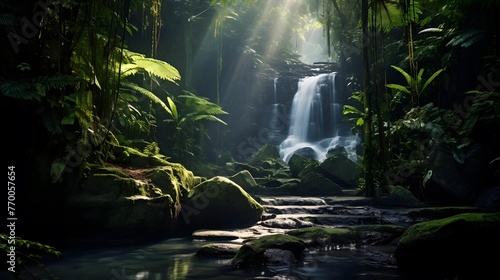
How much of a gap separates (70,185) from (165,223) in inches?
66.2

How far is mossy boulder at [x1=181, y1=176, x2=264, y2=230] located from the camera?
25.2 feet

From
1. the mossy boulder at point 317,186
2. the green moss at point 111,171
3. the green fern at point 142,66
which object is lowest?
the mossy boulder at point 317,186

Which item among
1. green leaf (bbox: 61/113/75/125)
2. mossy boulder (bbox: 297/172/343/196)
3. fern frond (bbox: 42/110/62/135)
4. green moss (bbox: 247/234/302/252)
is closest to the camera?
green moss (bbox: 247/234/302/252)

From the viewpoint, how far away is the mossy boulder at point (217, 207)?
7672 millimetres

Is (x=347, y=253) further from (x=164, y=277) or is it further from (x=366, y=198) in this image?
(x=366, y=198)

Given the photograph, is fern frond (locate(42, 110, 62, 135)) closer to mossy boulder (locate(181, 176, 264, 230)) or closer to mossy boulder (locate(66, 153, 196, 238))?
mossy boulder (locate(66, 153, 196, 238))

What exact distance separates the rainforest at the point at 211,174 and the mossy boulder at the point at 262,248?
2 centimetres

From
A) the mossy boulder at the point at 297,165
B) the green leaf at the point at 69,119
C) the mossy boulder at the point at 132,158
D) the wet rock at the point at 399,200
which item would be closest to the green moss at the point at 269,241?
the green leaf at the point at 69,119

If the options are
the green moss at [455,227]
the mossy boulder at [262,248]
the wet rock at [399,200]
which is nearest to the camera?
the green moss at [455,227]

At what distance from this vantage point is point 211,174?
537 inches

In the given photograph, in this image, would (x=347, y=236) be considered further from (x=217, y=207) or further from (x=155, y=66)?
(x=155, y=66)

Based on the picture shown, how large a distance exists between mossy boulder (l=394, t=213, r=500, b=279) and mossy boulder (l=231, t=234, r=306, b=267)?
133 cm

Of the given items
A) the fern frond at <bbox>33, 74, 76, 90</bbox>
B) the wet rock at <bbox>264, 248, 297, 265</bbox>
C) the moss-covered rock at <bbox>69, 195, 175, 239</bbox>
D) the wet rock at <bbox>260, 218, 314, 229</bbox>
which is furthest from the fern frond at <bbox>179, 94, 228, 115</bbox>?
the wet rock at <bbox>264, 248, 297, 265</bbox>

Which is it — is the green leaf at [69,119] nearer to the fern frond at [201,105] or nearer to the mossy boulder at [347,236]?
the mossy boulder at [347,236]
